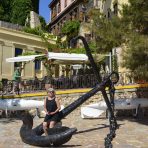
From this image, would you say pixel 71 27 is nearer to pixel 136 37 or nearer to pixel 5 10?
pixel 5 10

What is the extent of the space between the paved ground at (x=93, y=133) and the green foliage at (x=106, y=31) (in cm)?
329

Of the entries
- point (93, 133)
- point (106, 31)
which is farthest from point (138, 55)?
point (93, 133)

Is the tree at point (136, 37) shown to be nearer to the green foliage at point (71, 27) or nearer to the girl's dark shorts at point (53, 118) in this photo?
the girl's dark shorts at point (53, 118)

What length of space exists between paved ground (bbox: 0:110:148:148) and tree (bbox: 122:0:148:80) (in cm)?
219

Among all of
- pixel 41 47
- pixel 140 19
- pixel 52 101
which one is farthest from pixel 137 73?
pixel 41 47

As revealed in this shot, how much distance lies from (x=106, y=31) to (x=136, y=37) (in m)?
2.14

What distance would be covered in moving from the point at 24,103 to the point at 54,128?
8202 mm

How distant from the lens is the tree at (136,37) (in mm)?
15023

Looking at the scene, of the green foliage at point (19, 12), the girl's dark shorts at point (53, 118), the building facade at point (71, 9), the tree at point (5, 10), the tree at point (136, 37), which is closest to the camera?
the girl's dark shorts at point (53, 118)

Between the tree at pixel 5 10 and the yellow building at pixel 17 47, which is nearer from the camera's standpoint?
the yellow building at pixel 17 47

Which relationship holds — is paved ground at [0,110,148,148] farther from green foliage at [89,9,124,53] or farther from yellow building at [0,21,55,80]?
yellow building at [0,21,55,80]

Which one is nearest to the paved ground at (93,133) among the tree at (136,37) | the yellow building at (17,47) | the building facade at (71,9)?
the tree at (136,37)

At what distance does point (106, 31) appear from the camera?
17078 millimetres

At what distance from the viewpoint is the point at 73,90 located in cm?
2131
